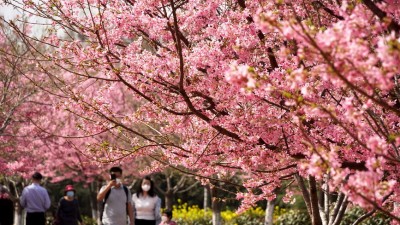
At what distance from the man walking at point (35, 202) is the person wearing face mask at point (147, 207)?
2.70 m

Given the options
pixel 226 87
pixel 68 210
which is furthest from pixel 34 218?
pixel 226 87

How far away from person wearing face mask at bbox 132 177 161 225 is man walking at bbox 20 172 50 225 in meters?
2.70

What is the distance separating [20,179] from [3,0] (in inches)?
792

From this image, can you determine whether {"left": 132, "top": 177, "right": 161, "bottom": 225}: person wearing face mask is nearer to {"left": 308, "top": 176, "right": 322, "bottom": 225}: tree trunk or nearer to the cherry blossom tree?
the cherry blossom tree

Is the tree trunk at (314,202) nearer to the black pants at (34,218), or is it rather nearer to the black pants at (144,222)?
the black pants at (144,222)

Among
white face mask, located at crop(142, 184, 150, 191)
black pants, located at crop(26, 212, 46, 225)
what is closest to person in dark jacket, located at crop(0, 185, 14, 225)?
black pants, located at crop(26, 212, 46, 225)

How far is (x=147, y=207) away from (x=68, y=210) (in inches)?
83.8

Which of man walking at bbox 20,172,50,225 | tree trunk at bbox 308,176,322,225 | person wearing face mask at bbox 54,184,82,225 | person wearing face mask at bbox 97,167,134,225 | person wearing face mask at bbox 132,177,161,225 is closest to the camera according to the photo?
tree trunk at bbox 308,176,322,225

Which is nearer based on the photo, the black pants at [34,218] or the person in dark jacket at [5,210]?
the black pants at [34,218]

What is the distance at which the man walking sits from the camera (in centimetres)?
1138

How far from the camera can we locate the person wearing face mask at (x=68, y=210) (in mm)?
10820

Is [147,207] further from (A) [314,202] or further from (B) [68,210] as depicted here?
(A) [314,202]

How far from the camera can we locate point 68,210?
10.9 m

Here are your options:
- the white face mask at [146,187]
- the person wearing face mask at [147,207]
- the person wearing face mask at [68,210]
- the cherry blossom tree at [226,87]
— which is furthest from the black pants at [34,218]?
the cherry blossom tree at [226,87]
